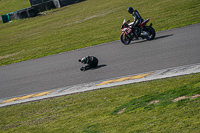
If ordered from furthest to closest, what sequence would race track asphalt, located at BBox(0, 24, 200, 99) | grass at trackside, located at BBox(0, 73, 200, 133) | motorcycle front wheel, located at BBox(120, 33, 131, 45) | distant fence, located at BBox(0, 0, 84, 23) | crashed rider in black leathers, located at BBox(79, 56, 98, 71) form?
distant fence, located at BBox(0, 0, 84, 23) < motorcycle front wheel, located at BBox(120, 33, 131, 45) < crashed rider in black leathers, located at BBox(79, 56, 98, 71) < race track asphalt, located at BBox(0, 24, 200, 99) < grass at trackside, located at BBox(0, 73, 200, 133)

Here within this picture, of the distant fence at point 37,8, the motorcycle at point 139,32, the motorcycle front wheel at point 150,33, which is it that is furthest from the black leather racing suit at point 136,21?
the distant fence at point 37,8

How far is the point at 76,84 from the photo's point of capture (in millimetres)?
10578

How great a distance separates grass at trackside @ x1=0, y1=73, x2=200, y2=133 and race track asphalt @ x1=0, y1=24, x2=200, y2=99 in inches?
78.4

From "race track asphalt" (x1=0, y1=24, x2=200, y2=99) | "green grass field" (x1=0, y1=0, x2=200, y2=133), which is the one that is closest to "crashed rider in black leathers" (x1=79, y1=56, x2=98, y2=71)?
"race track asphalt" (x1=0, y1=24, x2=200, y2=99)

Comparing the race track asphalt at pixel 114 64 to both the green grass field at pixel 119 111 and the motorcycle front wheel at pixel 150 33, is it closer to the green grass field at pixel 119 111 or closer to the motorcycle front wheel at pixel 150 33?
the motorcycle front wheel at pixel 150 33

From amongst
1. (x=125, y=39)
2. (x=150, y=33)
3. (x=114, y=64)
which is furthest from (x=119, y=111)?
(x=125, y=39)

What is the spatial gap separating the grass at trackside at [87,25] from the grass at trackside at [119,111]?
1043 centimetres

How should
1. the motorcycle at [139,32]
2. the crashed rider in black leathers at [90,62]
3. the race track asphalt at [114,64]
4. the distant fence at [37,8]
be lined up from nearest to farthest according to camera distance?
the race track asphalt at [114,64], the crashed rider in black leathers at [90,62], the motorcycle at [139,32], the distant fence at [37,8]

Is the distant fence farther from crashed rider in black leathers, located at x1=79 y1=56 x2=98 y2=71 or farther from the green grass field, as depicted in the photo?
the green grass field

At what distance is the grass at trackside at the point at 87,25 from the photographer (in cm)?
2022

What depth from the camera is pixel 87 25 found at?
92.2 feet

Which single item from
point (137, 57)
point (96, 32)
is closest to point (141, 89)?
point (137, 57)

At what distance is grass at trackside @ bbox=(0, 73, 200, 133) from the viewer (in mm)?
5234

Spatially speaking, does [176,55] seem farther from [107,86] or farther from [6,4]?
[6,4]
